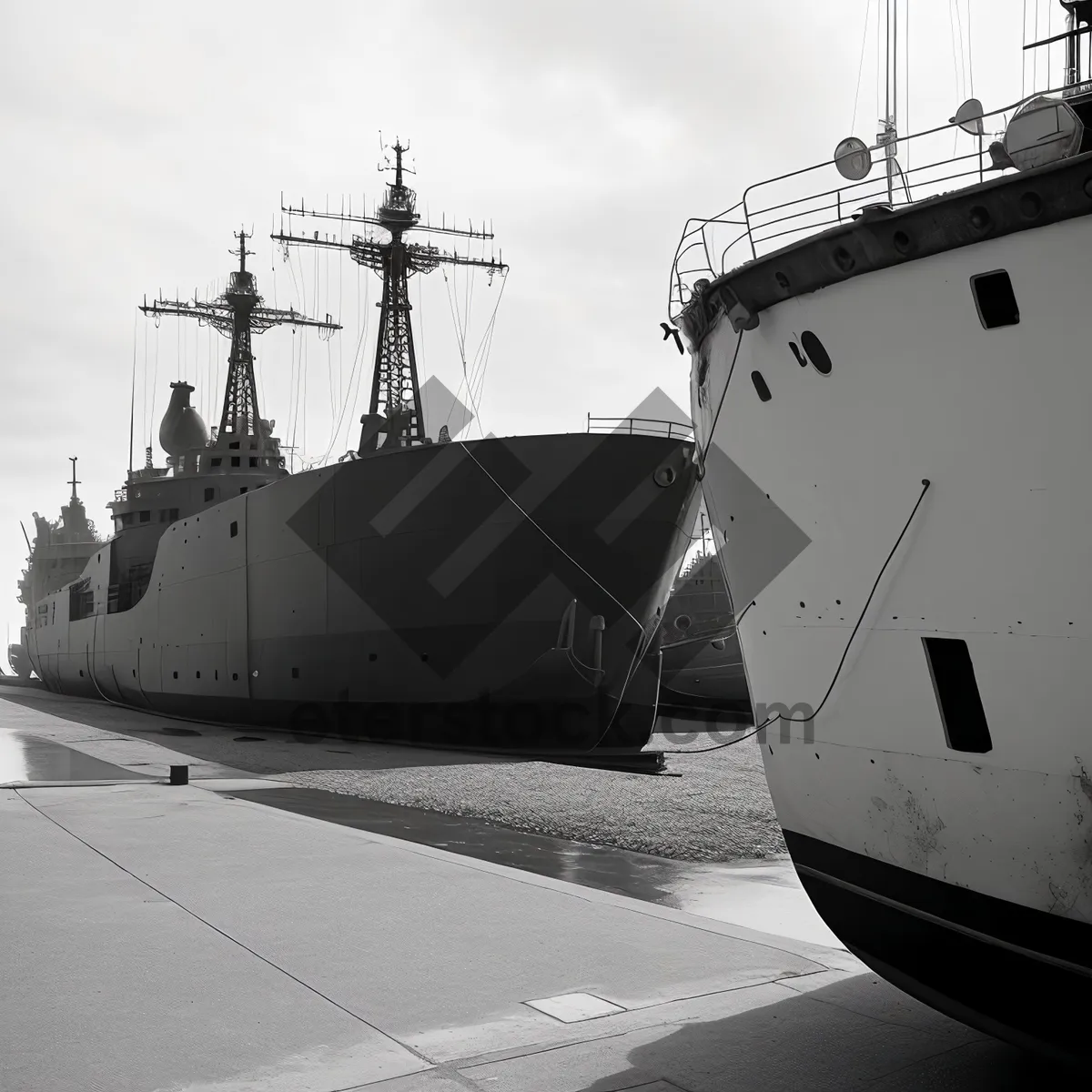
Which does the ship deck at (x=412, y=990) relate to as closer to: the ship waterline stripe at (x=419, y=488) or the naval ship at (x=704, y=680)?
the ship waterline stripe at (x=419, y=488)

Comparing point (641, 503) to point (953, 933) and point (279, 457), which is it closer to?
point (953, 933)

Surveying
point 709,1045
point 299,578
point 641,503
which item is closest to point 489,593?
point 641,503

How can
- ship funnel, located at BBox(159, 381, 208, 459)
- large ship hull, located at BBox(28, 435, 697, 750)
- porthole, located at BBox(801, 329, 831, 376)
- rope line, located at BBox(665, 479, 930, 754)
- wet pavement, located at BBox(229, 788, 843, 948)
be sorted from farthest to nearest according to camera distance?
ship funnel, located at BBox(159, 381, 208, 459)
large ship hull, located at BBox(28, 435, 697, 750)
wet pavement, located at BBox(229, 788, 843, 948)
porthole, located at BBox(801, 329, 831, 376)
rope line, located at BBox(665, 479, 930, 754)

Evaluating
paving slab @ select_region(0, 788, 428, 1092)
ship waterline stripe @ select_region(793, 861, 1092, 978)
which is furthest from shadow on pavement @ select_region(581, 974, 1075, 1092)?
paving slab @ select_region(0, 788, 428, 1092)

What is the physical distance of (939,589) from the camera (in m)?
3.02

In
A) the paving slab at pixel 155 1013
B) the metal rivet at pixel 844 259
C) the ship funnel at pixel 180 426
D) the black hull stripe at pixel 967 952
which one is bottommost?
the paving slab at pixel 155 1013

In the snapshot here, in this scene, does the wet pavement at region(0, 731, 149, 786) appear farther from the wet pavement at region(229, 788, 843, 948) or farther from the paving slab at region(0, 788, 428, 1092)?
the paving slab at region(0, 788, 428, 1092)

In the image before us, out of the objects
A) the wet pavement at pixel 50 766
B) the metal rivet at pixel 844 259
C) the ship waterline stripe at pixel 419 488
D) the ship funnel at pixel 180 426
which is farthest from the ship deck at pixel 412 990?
the ship funnel at pixel 180 426

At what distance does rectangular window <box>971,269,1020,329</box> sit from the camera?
9.23 ft

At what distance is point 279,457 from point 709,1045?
24143 mm

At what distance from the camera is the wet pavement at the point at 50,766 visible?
966 centimetres

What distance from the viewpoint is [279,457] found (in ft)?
85.5

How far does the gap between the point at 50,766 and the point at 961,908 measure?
10096 mm

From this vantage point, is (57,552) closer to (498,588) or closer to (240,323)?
(240,323)
